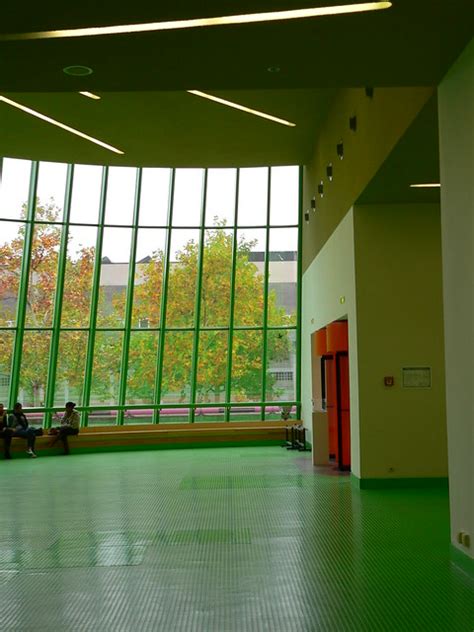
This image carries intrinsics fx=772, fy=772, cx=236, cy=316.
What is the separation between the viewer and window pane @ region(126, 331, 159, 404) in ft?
60.3

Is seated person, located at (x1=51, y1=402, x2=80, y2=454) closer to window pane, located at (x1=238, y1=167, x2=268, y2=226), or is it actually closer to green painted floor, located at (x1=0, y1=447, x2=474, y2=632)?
green painted floor, located at (x1=0, y1=447, x2=474, y2=632)

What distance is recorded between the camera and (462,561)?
600 cm

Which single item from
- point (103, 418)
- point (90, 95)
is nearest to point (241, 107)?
point (90, 95)

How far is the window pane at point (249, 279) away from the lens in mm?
18781

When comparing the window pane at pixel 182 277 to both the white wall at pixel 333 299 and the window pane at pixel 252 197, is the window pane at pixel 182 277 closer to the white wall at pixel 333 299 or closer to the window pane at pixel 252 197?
the window pane at pixel 252 197

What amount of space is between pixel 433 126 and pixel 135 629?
5082mm

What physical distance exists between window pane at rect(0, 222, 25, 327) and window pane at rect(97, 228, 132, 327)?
191 centimetres

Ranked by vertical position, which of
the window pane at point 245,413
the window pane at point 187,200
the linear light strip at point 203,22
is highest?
the window pane at point 187,200

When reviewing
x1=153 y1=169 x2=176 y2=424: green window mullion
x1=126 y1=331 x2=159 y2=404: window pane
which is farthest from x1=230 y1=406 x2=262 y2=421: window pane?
x1=126 y1=331 x2=159 y2=404: window pane

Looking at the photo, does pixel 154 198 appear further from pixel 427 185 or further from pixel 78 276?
pixel 427 185

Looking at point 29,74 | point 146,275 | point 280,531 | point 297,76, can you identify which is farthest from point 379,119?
point 146,275

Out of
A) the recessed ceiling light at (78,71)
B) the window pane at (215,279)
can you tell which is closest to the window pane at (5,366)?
A: the window pane at (215,279)

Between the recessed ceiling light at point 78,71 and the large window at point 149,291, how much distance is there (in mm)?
11803

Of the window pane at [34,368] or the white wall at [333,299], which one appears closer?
the white wall at [333,299]
